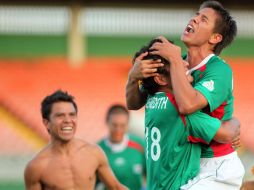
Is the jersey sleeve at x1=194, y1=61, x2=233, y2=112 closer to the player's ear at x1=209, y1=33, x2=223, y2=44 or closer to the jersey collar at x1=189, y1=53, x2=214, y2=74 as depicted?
the jersey collar at x1=189, y1=53, x2=214, y2=74

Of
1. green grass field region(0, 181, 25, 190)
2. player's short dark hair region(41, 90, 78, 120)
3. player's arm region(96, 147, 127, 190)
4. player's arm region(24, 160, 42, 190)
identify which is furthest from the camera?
green grass field region(0, 181, 25, 190)

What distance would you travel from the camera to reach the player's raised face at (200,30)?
5.36 meters

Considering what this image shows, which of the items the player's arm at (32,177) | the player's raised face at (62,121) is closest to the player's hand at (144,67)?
the player's raised face at (62,121)

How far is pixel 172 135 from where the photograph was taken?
509 centimetres

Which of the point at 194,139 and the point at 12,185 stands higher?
the point at 194,139

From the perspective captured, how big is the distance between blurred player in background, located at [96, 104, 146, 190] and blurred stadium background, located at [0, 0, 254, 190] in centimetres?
665

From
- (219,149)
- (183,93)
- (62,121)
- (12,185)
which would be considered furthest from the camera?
(12,185)

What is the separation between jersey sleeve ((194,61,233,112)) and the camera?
5.04m

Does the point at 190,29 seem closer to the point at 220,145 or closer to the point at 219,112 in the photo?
the point at 219,112

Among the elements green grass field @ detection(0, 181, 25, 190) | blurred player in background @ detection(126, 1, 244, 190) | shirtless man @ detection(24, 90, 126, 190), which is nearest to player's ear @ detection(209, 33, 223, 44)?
blurred player in background @ detection(126, 1, 244, 190)

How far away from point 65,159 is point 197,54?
2181mm

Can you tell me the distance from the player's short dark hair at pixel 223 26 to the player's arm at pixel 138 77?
588 millimetres

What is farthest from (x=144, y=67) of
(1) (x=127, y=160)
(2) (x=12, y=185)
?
(2) (x=12, y=185)

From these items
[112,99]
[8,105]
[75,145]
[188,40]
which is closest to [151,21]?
[112,99]
